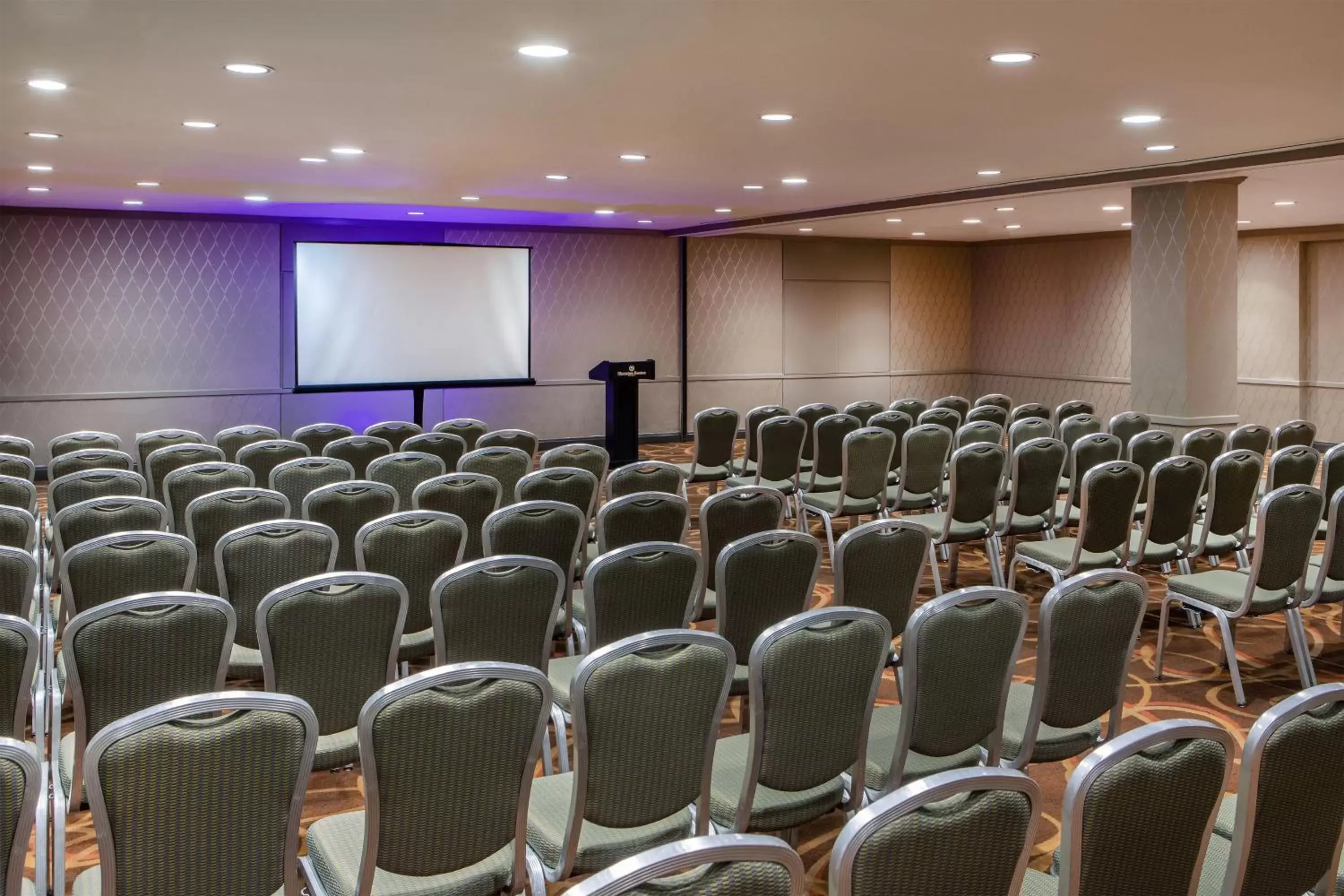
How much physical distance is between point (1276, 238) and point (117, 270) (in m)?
14.5

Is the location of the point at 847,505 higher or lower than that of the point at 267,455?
lower

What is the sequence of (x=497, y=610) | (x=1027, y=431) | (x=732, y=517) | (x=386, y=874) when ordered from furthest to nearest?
(x=1027, y=431) → (x=732, y=517) → (x=497, y=610) → (x=386, y=874)

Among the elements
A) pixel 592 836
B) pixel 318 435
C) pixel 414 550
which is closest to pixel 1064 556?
pixel 414 550

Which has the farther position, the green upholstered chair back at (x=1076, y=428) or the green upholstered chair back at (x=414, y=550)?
the green upholstered chair back at (x=1076, y=428)

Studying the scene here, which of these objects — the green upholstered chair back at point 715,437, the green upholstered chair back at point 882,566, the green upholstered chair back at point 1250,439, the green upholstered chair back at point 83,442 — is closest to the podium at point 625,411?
the green upholstered chair back at point 715,437

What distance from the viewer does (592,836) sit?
2.99m

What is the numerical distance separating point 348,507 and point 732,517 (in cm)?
179

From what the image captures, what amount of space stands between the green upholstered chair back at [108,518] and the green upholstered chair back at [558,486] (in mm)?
1638

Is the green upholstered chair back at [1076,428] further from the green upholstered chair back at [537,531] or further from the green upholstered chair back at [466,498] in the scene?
the green upholstered chair back at [537,531]

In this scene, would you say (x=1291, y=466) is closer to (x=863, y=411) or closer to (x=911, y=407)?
(x=863, y=411)

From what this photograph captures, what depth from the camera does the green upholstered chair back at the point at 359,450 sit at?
7617 millimetres

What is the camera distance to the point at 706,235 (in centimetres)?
1647

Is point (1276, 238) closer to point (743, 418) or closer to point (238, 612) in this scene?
point (743, 418)

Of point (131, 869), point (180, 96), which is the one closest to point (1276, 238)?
point (180, 96)
